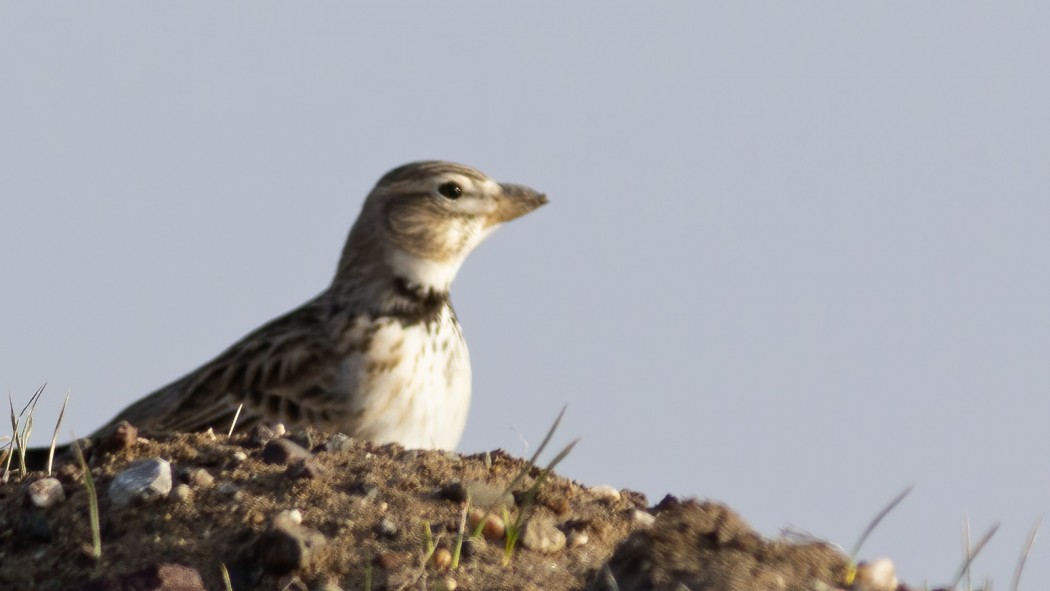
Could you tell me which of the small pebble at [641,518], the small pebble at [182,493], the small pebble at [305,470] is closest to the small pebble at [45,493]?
the small pebble at [182,493]

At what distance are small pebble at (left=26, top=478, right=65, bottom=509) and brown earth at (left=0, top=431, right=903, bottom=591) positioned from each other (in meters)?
0.01

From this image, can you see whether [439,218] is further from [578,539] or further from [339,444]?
[578,539]

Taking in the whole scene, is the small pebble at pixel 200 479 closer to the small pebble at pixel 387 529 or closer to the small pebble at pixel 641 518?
the small pebble at pixel 387 529

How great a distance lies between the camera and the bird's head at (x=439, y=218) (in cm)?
971

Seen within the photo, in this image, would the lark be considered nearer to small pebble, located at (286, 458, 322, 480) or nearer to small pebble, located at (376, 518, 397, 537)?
small pebble, located at (286, 458, 322, 480)

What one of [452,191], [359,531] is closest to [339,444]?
[359,531]

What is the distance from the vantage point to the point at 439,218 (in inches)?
384

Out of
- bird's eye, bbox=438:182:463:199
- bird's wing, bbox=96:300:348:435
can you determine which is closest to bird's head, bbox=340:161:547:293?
bird's eye, bbox=438:182:463:199

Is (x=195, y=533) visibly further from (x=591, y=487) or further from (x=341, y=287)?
(x=341, y=287)

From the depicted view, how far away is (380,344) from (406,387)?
34 centimetres

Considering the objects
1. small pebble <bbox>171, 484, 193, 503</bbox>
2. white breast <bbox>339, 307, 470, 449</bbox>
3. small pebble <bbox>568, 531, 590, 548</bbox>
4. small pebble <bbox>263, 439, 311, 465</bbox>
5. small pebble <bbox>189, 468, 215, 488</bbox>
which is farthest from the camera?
white breast <bbox>339, 307, 470, 449</bbox>

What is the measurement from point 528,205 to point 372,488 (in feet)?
14.1

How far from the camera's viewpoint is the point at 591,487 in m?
6.48

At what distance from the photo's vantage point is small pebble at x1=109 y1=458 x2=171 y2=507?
5.74 meters
